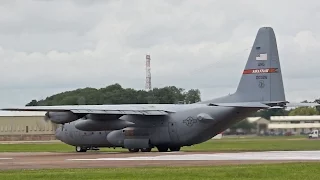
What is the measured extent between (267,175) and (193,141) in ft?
81.6

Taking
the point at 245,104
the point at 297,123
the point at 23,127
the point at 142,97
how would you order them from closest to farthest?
the point at 245,104 → the point at 142,97 → the point at 297,123 → the point at 23,127

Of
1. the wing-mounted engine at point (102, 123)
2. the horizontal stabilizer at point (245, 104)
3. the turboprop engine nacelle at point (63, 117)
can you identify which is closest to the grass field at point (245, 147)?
the horizontal stabilizer at point (245, 104)

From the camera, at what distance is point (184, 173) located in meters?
28.1

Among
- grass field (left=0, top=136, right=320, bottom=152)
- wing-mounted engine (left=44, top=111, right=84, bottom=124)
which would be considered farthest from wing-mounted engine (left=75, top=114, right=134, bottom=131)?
grass field (left=0, top=136, right=320, bottom=152)

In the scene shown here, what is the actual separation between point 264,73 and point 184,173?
2330 centimetres

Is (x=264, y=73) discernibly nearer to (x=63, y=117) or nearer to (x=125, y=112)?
(x=125, y=112)

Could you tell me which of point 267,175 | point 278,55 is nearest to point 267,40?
point 278,55

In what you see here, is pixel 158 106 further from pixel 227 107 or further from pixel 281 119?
pixel 281 119

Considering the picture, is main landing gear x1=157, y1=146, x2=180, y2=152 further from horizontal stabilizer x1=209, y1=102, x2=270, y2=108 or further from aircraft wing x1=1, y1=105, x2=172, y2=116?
horizontal stabilizer x1=209, y1=102, x2=270, y2=108

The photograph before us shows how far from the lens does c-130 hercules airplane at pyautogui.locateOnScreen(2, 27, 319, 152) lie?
49844 mm

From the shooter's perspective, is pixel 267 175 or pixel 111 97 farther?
pixel 111 97

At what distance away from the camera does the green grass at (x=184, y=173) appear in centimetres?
2719

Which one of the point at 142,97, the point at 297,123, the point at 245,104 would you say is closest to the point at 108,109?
the point at 245,104

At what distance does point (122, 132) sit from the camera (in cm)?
5378
